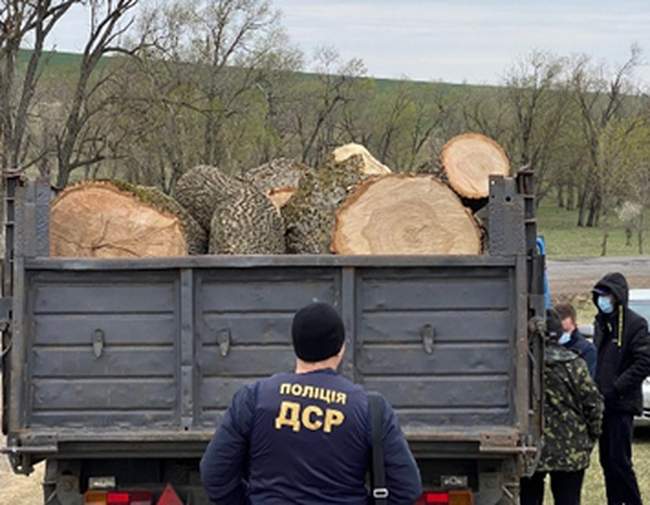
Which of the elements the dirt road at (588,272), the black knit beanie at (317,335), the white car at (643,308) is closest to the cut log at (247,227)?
the black knit beanie at (317,335)

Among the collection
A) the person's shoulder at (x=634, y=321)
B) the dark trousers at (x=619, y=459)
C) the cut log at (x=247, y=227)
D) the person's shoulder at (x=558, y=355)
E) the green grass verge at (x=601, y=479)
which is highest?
the cut log at (x=247, y=227)

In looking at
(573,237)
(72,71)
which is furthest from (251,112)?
(573,237)

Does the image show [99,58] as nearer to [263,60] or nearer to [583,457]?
[263,60]

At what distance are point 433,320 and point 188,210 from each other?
264 cm

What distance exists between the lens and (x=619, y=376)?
26.8ft

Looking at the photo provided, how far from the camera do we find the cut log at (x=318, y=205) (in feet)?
23.6

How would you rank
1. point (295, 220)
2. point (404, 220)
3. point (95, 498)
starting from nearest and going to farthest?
point (95, 498)
point (404, 220)
point (295, 220)

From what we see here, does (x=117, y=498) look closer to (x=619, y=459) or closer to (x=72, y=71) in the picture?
(x=619, y=459)

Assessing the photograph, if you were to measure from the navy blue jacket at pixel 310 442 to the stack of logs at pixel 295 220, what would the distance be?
2486mm

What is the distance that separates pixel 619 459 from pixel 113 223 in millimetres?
3729

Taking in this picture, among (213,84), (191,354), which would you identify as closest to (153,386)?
(191,354)

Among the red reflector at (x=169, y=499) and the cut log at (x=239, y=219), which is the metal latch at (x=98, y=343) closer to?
the red reflector at (x=169, y=499)

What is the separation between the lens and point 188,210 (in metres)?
7.92

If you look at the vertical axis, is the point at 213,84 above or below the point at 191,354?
above
